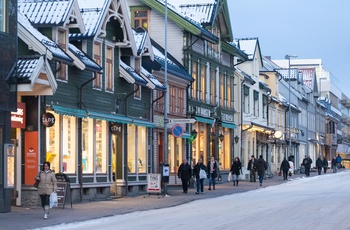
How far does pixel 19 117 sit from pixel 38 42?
2.53 m

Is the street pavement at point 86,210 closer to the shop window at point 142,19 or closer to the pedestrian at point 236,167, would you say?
the pedestrian at point 236,167

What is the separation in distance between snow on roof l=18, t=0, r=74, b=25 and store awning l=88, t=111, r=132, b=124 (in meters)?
4.20

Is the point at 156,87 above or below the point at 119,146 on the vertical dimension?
above

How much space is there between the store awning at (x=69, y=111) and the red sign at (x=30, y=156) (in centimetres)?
128

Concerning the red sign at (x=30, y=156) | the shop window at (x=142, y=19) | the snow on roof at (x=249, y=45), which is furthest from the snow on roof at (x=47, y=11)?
the snow on roof at (x=249, y=45)

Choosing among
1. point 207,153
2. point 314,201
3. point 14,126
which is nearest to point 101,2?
point 14,126

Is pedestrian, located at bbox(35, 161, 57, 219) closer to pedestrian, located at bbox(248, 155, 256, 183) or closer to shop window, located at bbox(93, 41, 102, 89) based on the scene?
shop window, located at bbox(93, 41, 102, 89)

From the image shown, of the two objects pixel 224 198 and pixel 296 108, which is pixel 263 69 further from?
pixel 224 198

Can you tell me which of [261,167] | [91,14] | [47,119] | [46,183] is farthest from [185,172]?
[46,183]

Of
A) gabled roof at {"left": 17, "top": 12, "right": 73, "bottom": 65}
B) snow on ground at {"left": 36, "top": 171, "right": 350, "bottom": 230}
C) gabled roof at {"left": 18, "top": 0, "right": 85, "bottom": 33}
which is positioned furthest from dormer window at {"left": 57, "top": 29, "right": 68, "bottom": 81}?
snow on ground at {"left": 36, "top": 171, "right": 350, "bottom": 230}

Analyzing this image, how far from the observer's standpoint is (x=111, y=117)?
3484cm

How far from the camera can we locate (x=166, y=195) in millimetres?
37969

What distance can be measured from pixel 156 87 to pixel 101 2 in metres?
6.46

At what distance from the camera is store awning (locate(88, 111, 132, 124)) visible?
33.1 metres
